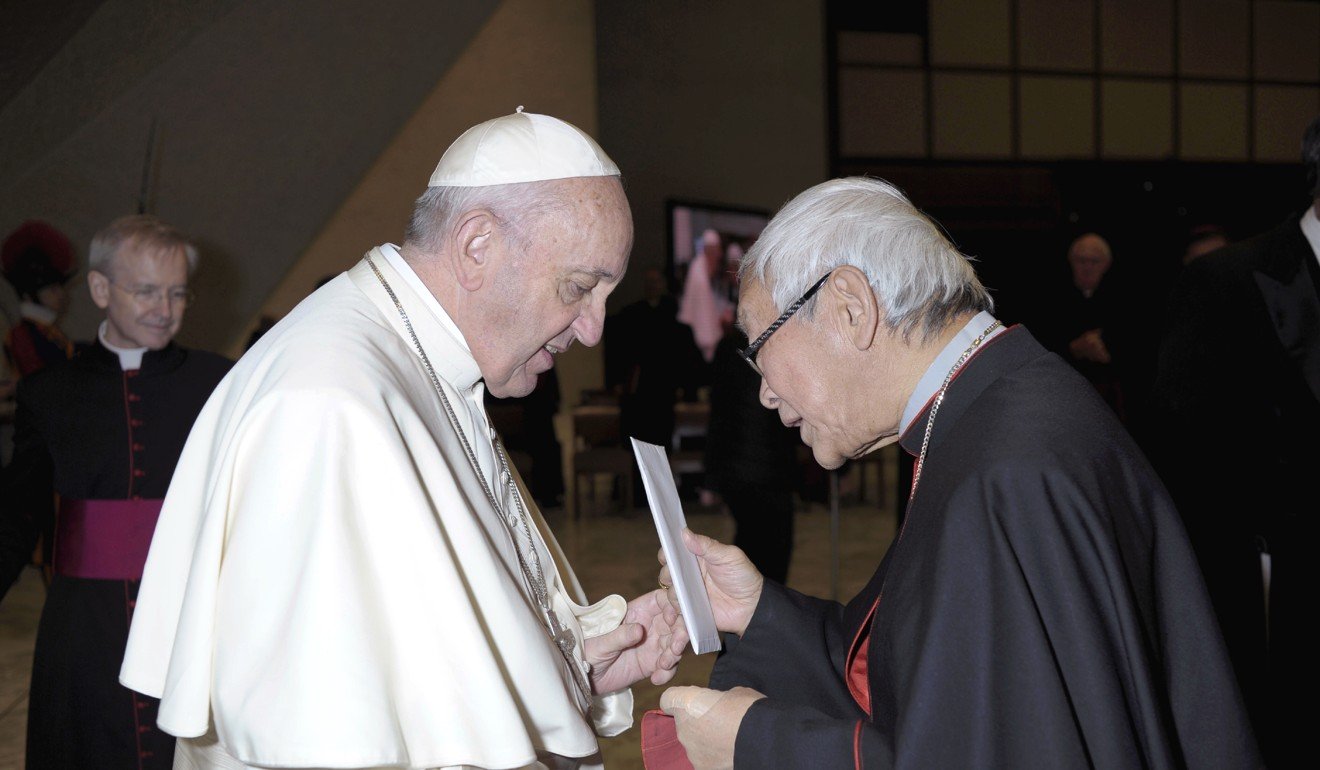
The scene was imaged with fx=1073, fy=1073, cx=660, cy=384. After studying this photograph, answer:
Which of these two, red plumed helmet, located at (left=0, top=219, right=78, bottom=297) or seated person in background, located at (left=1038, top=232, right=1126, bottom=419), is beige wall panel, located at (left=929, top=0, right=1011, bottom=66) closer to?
seated person in background, located at (left=1038, top=232, right=1126, bottom=419)

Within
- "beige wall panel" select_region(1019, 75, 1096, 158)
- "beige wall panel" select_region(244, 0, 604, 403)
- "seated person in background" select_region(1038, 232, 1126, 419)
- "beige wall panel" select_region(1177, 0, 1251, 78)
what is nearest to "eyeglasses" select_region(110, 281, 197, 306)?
"seated person in background" select_region(1038, 232, 1126, 419)

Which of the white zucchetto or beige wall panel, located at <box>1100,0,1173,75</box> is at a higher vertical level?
beige wall panel, located at <box>1100,0,1173,75</box>

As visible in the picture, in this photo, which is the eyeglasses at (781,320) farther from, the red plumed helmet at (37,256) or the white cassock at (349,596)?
the red plumed helmet at (37,256)

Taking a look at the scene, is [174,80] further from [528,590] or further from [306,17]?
[528,590]

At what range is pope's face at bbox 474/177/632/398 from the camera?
5.57 feet

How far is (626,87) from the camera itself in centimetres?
1222

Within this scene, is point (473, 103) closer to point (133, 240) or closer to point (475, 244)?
point (133, 240)

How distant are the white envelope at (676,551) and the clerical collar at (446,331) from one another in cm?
30

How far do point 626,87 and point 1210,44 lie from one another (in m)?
7.82

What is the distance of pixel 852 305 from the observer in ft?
5.26

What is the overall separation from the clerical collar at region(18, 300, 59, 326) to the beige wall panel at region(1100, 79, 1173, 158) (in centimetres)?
1239

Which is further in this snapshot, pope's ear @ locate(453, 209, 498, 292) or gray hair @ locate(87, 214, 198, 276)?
gray hair @ locate(87, 214, 198, 276)

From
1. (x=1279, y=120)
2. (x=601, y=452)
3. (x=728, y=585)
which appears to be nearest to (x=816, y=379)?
(x=728, y=585)

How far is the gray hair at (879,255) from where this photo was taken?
1.58 metres
